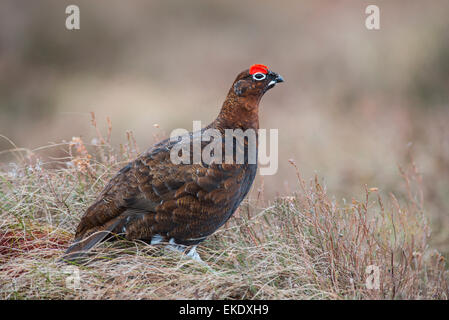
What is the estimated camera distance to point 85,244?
2.85m

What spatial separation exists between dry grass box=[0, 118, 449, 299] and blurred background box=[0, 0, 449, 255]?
12.3 ft

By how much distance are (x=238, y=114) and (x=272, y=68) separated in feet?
23.6

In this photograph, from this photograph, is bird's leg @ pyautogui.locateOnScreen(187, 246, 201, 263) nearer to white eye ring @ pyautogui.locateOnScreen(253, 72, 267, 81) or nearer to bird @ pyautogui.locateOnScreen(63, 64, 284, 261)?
bird @ pyautogui.locateOnScreen(63, 64, 284, 261)

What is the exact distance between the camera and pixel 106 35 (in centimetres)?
1109

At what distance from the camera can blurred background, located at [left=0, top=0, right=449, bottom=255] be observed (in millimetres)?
8000

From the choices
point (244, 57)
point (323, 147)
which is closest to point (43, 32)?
point (244, 57)

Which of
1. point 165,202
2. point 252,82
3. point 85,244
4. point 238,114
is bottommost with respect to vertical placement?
point 85,244

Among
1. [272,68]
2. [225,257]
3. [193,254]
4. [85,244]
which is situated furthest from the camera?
[272,68]

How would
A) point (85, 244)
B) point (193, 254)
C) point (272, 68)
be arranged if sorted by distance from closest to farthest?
point (85, 244), point (193, 254), point (272, 68)

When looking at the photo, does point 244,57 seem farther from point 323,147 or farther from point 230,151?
point 230,151

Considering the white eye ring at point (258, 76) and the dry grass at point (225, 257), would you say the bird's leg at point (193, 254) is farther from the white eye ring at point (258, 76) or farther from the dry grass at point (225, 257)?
the white eye ring at point (258, 76)

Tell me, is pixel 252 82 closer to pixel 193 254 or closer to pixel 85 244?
pixel 193 254

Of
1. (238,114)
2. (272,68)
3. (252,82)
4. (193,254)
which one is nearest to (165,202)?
(193,254)

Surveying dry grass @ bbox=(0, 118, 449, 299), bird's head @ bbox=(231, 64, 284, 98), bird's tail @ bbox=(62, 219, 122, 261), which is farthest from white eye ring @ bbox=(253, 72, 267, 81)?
bird's tail @ bbox=(62, 219, 122, 261)
